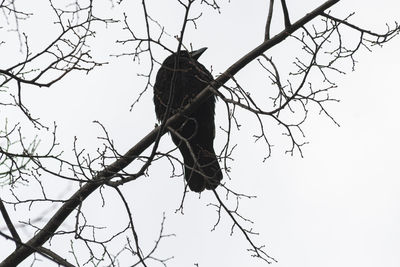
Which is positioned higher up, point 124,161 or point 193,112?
point 193,112

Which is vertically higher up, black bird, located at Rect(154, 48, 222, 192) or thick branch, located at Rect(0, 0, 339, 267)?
black bird, located at Rect(154, 48, 222, 192)

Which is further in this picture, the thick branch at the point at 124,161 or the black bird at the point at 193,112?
the black bird at the point at 193,112

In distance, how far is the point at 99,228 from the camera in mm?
4301

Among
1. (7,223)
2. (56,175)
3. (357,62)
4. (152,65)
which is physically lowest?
(7,223)

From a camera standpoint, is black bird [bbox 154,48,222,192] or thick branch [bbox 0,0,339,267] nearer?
thick branch [bbox 0,0,339,267]

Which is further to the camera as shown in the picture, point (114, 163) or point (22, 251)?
point (114, 163)

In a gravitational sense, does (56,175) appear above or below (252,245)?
below

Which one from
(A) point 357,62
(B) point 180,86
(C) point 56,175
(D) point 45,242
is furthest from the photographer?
(B) point 180,86

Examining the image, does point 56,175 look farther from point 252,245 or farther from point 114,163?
point 252,245

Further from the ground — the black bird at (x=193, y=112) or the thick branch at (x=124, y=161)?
the black bird at (x=193, y=112)

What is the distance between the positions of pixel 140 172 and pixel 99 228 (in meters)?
0.64

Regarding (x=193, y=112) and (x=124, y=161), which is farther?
(x=193, y=112)

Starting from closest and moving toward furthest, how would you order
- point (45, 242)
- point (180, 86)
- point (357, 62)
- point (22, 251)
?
point (22, 251), point (45, 242), point (357, 62), point (180, 86)

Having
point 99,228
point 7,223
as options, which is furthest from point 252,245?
point 7,223
